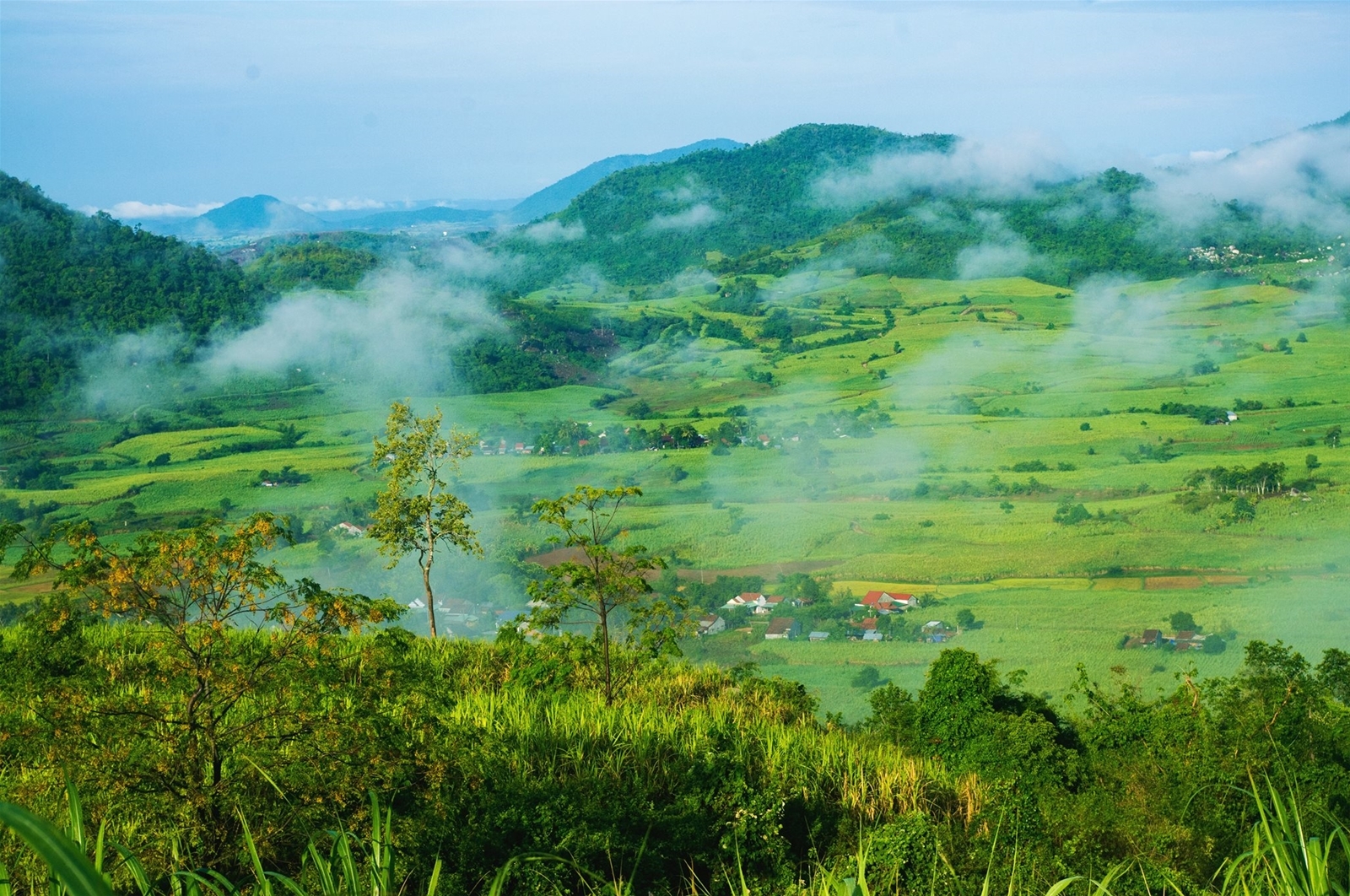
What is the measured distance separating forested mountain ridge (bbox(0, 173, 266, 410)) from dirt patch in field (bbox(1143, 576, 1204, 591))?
3995cm

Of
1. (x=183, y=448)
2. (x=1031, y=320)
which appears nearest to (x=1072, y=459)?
(x=1031, y=320)

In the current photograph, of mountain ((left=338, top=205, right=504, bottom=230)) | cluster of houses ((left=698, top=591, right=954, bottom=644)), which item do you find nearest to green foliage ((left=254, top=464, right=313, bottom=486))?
cluster of houses ((left=698, top=591, right=954, bottom=644))

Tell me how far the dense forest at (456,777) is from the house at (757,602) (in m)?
21.0

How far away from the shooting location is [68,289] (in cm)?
4403

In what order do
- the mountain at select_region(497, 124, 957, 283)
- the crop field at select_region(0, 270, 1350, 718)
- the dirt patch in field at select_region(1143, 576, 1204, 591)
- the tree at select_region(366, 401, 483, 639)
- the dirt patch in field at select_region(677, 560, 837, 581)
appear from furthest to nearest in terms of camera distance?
the mountain at select_region(497, 124, 957, 283) → the dirt patch in field at select_region(677, 560, 837, 581) → the dirt patch in field at select_region(1143, 576, 1204, 591) → the crop field at select_region(0, 270, 1350, 718) → the tree at select_region(366, 401, 483, 639)

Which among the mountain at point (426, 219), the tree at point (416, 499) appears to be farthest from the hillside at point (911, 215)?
the tree at point (416, 499)

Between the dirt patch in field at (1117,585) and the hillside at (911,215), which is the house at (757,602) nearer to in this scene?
the dirt patch in field at (1117,585)

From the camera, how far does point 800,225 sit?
94.3m

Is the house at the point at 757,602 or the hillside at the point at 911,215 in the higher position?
the hillside at the point at 911,215

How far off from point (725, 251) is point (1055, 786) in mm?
86598

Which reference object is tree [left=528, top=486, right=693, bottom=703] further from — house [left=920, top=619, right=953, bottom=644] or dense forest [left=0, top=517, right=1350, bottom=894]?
house [left=920, top=619, right=953, bottom=644]

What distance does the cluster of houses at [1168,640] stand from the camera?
894 inches

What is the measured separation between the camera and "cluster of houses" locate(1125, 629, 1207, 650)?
74.5 ft

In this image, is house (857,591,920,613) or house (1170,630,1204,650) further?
house (857,591,920,613)
